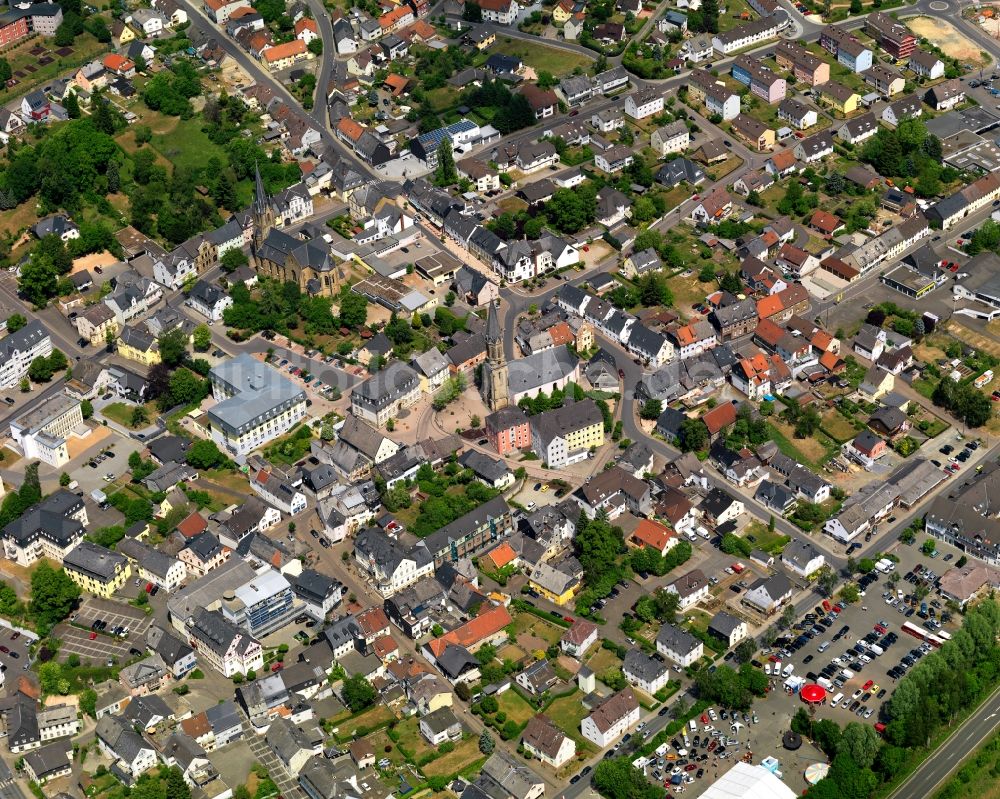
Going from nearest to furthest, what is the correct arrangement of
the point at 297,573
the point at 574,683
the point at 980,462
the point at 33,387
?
1. the point at 574,683
2. the point at 297,573
3. the point at 980,462
4. the point at 33,387

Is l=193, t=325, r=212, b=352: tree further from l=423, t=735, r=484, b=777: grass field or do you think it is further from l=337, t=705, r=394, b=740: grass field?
l=423, t=735, r=484, b=777: grass field

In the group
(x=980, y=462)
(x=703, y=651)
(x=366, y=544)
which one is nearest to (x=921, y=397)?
(x=980, y=462)

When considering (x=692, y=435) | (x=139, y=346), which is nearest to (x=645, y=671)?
(x=692, y=435)

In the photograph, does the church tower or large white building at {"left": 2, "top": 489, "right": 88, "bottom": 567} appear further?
the church tower

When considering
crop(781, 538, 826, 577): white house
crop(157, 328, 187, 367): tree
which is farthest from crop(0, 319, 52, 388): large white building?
crop(781, 538, 826, 577): white house

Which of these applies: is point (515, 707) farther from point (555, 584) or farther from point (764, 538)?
point (764, 538)

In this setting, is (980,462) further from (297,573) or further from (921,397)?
(297,573)
